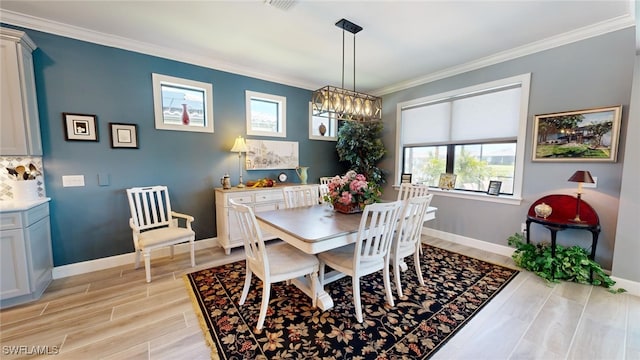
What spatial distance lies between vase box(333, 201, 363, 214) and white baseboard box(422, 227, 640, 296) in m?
2.21

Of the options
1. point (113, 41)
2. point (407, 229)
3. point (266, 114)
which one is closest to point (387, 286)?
point (407, 229)

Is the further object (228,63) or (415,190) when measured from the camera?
(228,63)

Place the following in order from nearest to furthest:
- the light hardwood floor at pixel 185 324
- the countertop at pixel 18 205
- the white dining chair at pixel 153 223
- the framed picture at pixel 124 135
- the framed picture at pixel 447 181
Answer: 1. the light hardwood floor at pixel 185 324
2. the countertop at pixel 18 205
3. the white dining chair at pixel 153 223
4. the framed picture at pixel 124 135
5. the framed picture at pixel 447 181

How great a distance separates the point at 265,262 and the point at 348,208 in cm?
109

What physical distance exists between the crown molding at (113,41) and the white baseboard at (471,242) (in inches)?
155

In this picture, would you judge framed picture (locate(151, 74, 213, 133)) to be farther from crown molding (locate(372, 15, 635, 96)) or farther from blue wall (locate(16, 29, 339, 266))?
crown molding (locate(372, 15, 635, 96))

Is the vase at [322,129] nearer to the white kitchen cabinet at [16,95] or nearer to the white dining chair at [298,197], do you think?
the white dining chair at [298,197]

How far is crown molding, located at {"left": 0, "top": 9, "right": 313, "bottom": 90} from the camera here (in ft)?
7.95

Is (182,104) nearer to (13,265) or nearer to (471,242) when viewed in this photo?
(13,265)

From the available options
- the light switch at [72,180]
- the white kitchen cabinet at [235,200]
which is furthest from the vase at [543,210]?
the light switch at [72,180]

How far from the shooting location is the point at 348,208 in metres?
2.58

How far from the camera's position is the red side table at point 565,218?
255 cm

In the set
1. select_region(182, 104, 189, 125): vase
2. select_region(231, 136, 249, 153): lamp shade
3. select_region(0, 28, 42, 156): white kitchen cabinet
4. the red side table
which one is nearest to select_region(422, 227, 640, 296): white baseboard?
the red side table

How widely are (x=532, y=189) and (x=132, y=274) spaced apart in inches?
198
